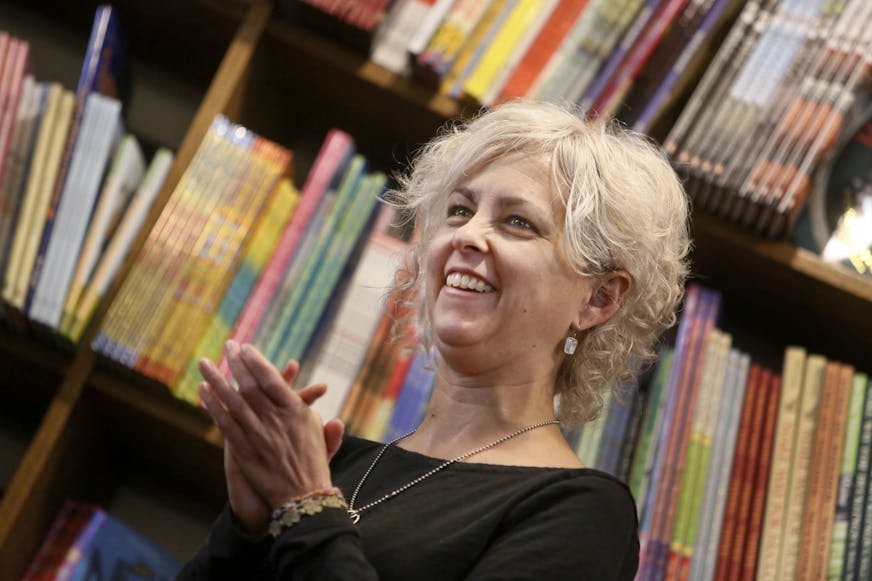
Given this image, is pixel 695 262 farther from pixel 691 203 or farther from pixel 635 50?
pixel 635 50

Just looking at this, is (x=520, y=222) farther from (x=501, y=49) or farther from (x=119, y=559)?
(x=119, y=559)

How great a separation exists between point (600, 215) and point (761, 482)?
556mm

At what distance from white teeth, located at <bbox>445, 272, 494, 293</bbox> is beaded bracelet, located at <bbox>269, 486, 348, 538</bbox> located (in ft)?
0.97

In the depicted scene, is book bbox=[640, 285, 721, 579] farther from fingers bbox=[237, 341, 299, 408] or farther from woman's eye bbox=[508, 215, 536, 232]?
fingers bbox=[237, 341, 299, 408]

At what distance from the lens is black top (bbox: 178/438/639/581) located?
0.86 metres

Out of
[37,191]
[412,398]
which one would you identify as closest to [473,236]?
[412,398]

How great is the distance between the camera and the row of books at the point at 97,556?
5.11 ft

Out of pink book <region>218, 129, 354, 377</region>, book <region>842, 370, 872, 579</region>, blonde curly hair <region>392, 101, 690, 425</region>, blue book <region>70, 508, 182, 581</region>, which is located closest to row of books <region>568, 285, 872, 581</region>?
book <region>842, 370, 872, 579</region>

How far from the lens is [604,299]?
1172mm

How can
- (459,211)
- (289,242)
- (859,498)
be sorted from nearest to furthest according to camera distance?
(459,211) → (859,498) → (289,242)

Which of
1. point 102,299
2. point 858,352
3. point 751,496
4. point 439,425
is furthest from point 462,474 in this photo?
point 858,352

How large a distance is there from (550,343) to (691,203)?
1.76 feet

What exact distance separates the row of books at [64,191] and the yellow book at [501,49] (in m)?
0.48

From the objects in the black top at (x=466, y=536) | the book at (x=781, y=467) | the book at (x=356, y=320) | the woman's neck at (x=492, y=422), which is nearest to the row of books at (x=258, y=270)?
the book at (x=356, y=320)
